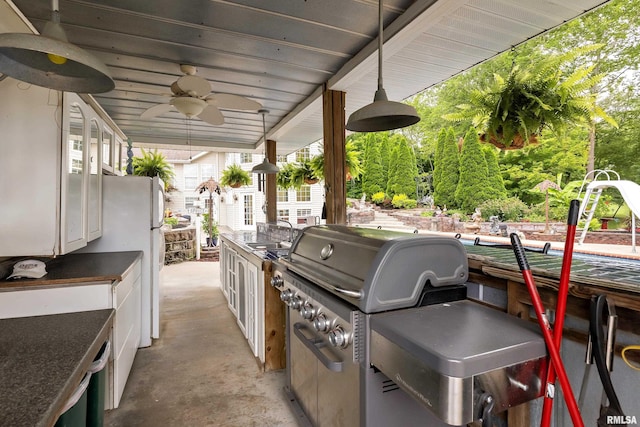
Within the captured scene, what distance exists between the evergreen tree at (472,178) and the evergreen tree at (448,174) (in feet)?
1.81

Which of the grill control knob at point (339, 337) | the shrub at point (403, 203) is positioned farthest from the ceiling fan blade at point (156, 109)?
the shrub at point (403, 203)

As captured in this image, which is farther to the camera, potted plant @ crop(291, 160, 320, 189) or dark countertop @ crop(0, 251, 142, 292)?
potted plant @ crop(291, 160, 320, 189)

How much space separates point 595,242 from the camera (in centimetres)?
198

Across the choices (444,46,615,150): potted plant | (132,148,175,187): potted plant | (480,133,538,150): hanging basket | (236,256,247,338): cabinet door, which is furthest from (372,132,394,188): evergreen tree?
(444,46,615,150): potted plant

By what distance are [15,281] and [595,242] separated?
3.51 metres

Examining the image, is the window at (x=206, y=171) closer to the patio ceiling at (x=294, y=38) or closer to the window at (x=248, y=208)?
the window at (x=248, y=208)

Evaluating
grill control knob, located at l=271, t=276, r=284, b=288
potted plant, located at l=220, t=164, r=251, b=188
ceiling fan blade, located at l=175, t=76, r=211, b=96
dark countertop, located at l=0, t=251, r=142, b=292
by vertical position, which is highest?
ceiling fan blade, located at l=175, t=76, r=211, b=96

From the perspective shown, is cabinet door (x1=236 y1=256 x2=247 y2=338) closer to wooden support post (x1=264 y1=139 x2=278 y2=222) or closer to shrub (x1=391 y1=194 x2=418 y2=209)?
wooden support post (x1=264 y1=139 x2=278 y2=222)

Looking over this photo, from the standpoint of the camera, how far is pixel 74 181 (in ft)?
6.86

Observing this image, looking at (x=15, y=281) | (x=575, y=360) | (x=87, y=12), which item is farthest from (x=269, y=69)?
(x=575, y=360)

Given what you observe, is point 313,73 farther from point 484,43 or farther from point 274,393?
point 274,393

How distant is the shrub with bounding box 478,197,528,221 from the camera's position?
3881mm

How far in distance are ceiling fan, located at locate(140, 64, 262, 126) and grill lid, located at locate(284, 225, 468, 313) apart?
6.35 feet

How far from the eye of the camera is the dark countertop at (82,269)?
1.83 metres
